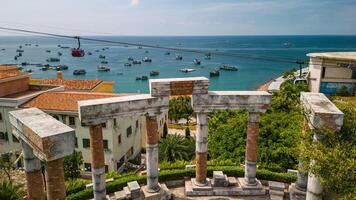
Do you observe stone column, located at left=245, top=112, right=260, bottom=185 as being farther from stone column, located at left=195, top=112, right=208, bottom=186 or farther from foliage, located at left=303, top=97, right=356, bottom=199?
foliage, located at left=303, top=97, right=356, bottom=199

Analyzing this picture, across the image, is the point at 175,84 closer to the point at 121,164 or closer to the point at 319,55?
the point at 121,164

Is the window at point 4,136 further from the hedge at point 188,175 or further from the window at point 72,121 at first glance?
the hedge at point 188,175

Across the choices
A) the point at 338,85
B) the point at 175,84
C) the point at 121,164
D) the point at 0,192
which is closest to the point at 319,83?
the point at 338,85

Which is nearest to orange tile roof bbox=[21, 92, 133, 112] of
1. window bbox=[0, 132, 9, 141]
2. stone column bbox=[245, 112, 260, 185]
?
window bbox=[0, 132, 9, 141]

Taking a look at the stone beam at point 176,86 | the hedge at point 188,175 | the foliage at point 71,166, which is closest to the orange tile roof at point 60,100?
the foliage at point 71,166

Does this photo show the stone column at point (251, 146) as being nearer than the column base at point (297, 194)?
No

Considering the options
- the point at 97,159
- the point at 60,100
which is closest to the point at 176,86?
the point at 97,159

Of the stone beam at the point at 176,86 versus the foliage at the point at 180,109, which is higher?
the stone beam at the point at 176,86
